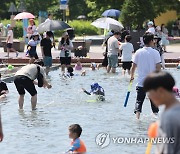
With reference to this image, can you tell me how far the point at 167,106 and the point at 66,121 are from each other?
7827 mm

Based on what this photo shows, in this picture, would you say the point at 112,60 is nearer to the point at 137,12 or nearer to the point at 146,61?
the point at 146,61

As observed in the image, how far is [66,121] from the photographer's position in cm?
1284

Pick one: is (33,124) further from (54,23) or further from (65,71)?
(54,23)

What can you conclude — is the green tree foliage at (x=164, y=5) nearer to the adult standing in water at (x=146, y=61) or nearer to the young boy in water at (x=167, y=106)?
the adult standing in water at (x=146, y=61)

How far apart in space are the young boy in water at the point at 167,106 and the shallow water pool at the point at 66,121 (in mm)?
4627

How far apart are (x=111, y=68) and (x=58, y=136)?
12.1m

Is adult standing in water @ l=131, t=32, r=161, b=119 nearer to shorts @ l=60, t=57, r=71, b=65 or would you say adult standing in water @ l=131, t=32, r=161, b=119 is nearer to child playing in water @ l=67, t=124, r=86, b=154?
child playing in water @ l=67, t=124, r=86, b=154

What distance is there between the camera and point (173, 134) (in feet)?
16.5

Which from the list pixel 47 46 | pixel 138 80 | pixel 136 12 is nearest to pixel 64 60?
pixel 47 46

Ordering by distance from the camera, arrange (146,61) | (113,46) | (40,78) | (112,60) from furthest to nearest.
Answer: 1. (112,60)
2. (113,46)
3. (40,78)
4. (146,61)

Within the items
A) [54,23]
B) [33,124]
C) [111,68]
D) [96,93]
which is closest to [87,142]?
[33,124]

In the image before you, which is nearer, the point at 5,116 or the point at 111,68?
the point at 5,116

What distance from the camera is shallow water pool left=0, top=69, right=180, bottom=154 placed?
10234 millimetres

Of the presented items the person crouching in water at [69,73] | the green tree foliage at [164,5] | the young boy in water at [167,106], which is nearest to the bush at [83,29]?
the green tree foliage at [164,5]
